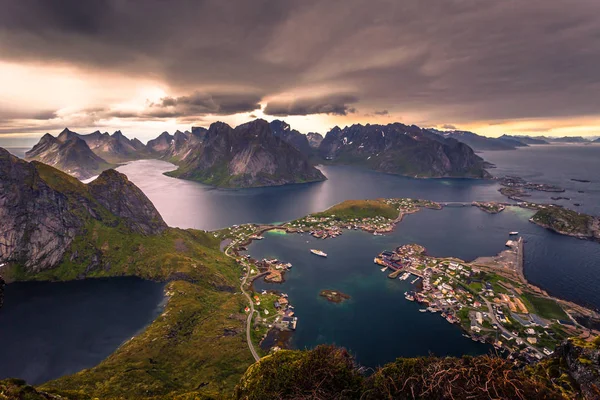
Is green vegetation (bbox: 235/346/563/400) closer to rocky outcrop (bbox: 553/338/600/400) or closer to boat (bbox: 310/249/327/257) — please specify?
rocky outcrop (bbox: 553/338/600/400)

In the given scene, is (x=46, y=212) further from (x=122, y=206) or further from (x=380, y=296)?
(x=380, y=296)

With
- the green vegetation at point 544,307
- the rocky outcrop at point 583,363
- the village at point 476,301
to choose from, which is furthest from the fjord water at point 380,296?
the rocky outcrop at point 583,363

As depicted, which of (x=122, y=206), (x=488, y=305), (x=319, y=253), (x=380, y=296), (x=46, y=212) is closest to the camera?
(x=488, y=305)

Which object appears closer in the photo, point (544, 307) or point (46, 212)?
point (544, 307)

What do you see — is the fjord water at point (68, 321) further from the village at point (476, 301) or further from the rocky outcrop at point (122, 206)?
the village at point (476, 301)

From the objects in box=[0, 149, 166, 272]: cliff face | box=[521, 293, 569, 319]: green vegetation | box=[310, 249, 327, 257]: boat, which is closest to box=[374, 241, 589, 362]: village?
box=[521, 293, 569, 319]: green vegetation

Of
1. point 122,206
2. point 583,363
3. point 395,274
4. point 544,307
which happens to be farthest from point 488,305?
point 122,206
